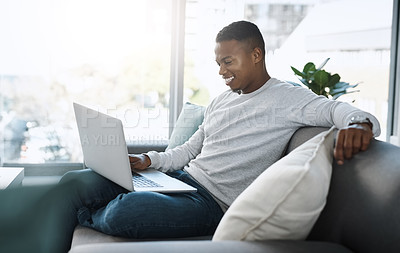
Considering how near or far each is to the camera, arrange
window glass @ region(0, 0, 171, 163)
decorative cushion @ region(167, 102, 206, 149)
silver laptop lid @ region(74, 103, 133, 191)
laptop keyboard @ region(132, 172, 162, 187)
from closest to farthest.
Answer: silver laptop lid @ region(74, 103, 133, 191), laptop keyboard @ region(132, 172, 162, 187), decorative cushion @ region(167, 102, 206, 149), window glass @ region(0, 0, 171, 163)

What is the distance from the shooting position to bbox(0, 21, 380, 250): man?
1.45 metres

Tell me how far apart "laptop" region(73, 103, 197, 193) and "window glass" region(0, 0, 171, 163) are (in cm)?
173

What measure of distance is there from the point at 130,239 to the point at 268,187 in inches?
22.8

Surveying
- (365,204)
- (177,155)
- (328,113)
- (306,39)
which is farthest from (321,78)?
(365,204)

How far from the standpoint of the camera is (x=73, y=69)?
354cm

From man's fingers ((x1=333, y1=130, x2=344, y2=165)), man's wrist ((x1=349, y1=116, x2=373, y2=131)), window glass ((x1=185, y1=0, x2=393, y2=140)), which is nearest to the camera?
man's fingers ((x1=333, y1=130, x2=344, y2=165))

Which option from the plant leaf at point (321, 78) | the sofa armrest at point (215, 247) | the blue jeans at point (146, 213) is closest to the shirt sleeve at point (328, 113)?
the blue jeans at point (146, 213)

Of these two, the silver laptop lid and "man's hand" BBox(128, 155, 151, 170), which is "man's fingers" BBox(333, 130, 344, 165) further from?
"man's hand" BBox(128, 155, 151, 170)

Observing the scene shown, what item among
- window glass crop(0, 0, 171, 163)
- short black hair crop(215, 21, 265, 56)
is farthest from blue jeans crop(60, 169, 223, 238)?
window glass crop(0, 0, 171, 163)

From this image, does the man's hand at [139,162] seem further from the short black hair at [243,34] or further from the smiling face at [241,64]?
the short black hair at [243,34]

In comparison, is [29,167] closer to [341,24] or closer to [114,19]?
[114,19]

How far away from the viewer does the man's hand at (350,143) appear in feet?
3.92

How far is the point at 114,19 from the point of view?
11.7ft

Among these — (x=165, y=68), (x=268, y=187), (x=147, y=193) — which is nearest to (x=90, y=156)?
(x=147, y=193)
